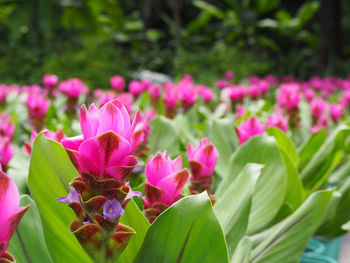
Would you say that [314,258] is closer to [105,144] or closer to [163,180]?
[163,180]

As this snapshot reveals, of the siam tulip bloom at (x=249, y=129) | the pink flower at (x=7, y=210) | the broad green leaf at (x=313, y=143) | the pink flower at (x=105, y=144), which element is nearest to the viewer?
the pink flower at (x=7, y=210)

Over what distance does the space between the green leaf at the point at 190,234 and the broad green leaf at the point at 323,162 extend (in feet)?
3.97

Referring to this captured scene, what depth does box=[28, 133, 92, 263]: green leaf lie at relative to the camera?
41.4 inches

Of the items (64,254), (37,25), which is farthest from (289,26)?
(64,254)

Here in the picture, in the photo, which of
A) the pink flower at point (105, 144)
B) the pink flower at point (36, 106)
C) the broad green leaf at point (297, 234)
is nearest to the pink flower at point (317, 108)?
the pink flower at point (36, 106)

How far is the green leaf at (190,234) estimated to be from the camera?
97cm

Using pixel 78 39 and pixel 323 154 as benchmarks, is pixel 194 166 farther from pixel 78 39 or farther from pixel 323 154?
pixel 78 39

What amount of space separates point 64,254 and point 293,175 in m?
0.96

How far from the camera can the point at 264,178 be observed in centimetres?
155

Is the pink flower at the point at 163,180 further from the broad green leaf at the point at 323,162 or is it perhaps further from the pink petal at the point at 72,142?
the broad green leaf at the point at 323,162

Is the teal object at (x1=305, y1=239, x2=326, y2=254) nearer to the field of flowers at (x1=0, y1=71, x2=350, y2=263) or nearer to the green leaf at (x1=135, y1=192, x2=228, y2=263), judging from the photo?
the field of flowers at (x1=0, y1=71, x2=350, y2=263)

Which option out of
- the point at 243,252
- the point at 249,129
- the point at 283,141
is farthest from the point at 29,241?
the point at 283,141

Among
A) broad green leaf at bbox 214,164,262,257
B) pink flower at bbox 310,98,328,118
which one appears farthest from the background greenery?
broad green leaf at bbox 214,164,262,257

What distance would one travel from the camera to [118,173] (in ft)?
2.85
